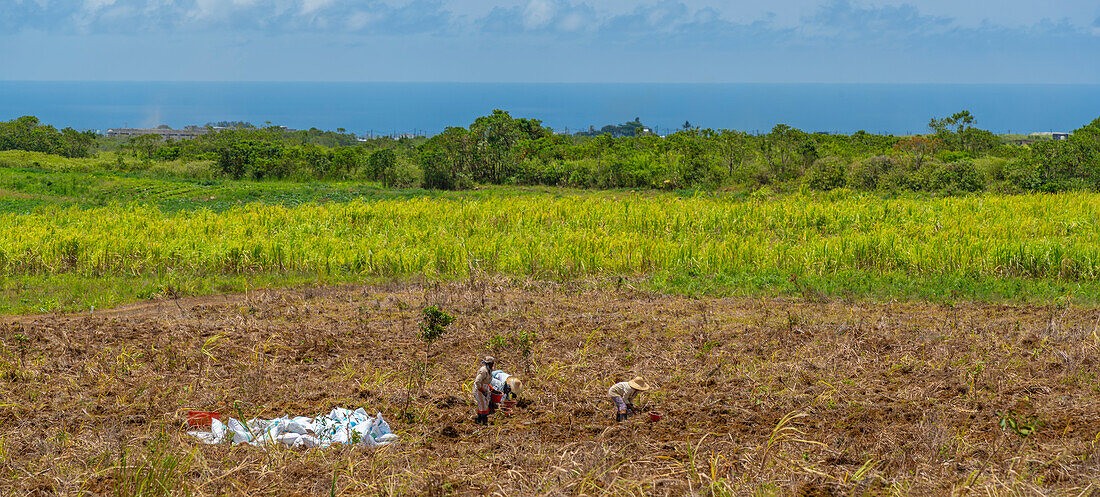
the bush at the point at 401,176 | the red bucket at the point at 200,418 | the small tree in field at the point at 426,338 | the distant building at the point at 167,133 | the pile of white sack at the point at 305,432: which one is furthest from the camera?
the distant building at the point at 167,133

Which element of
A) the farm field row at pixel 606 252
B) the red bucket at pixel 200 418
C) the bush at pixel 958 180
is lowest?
the red bucket at pixel 200 418

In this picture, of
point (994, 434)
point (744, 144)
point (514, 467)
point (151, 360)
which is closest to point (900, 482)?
point (994, 434)

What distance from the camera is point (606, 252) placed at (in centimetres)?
1102

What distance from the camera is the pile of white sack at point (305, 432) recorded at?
486cm

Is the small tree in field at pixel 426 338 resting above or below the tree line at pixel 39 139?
below

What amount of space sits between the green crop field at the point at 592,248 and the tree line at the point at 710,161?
23.2 ft

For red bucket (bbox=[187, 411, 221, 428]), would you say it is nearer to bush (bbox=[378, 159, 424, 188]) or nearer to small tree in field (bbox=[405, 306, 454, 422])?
small tree in field (bbox=[405, 306, 454, 422])

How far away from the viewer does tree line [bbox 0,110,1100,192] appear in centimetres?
2178

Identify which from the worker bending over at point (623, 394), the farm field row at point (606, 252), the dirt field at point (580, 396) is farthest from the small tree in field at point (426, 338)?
the farm field row at point (606, 252)

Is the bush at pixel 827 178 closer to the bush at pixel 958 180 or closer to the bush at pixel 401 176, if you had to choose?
the bush at pixel 958 180

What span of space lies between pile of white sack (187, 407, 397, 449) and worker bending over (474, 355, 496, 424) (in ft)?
1.93

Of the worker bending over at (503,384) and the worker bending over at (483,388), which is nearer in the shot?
the worker bending over at (483,388)

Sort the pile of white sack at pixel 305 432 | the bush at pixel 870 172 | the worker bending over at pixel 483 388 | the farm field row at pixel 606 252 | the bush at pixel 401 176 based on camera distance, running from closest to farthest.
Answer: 1. the pile of white sack at pixel 305 432
2. the worker bending over at pixel 483 388
3. the farm field row at pixel 606 252
4. the bush at pixel 870 172
5. the bush at pixel 401 176

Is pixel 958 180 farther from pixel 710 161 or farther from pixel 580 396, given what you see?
pixel 580 396
